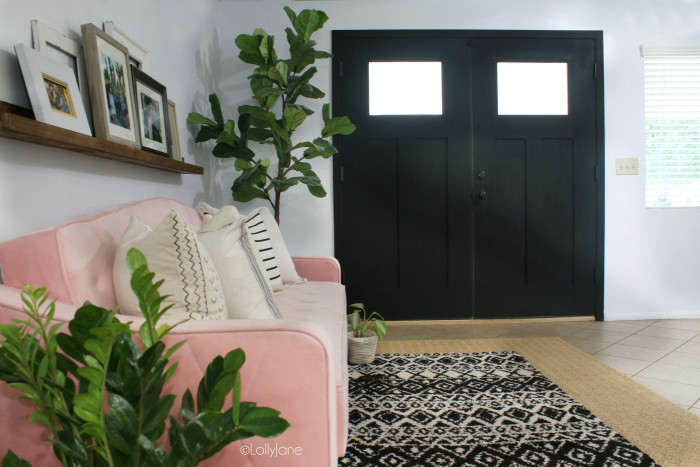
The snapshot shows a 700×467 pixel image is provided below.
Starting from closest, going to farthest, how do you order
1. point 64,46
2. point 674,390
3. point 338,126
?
point 64,46
point 674,390
point 338,126

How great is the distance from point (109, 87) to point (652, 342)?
320 centimetres

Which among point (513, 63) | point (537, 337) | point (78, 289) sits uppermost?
point (513, 63)

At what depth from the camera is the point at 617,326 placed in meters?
3.22

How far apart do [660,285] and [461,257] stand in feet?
5.01

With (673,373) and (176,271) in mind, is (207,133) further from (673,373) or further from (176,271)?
(673,373)

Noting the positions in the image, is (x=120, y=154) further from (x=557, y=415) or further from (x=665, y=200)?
(x=665, y=200)

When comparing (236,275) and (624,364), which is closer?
(236,275)

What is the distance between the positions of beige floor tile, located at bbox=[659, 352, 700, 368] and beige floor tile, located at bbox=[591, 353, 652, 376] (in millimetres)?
133

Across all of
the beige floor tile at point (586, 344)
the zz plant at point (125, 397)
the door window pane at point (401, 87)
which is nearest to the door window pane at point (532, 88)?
the door window pane at point (401, 87)

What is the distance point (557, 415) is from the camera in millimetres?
1725

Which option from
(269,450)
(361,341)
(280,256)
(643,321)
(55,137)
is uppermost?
(55,137)

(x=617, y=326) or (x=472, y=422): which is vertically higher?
(x=472, y=422)

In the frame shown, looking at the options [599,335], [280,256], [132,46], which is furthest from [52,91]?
[599,335]

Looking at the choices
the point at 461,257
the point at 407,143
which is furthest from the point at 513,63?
the point at 461,257
